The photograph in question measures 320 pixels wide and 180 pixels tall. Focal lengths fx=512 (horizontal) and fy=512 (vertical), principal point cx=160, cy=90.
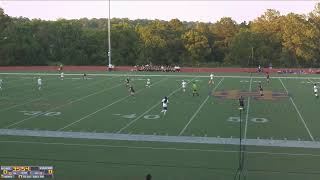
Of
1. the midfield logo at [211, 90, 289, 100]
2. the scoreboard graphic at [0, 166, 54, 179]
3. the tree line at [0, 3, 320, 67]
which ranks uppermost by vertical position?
the tree line at [0, 3, 320, 67]

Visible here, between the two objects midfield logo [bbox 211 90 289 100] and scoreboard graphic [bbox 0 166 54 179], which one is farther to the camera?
midfield logo [bbox 211 90 289 100]

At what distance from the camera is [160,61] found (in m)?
73.0

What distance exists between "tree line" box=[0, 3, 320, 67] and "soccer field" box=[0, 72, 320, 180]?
33354mm

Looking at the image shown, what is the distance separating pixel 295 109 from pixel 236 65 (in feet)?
138

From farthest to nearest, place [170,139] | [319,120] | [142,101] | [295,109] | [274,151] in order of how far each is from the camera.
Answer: [142,101]
[295,109]
[319,120]
[170,139]
[274,151]

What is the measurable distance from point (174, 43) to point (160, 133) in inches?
2052

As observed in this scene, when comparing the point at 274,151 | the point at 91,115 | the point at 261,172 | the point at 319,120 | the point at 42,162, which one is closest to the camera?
the point at 261,172

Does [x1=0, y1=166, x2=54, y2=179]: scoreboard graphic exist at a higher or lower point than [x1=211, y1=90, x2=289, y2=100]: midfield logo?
higher

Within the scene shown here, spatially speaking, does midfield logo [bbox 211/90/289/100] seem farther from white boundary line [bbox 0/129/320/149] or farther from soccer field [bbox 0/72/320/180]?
white boundary line [bbox 0/129/320/149]

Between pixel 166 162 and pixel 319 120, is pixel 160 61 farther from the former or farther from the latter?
pixel 166 162

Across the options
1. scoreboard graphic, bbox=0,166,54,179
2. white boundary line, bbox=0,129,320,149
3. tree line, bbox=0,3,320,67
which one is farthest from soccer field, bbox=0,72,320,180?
tree line, bbox=0,3,320,67

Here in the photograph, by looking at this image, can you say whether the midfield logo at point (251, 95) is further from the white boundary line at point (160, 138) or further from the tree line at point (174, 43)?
the tree line at point (174, 43)

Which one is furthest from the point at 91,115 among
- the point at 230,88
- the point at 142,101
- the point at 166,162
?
the point at 230,88

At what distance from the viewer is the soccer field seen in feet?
51.9
